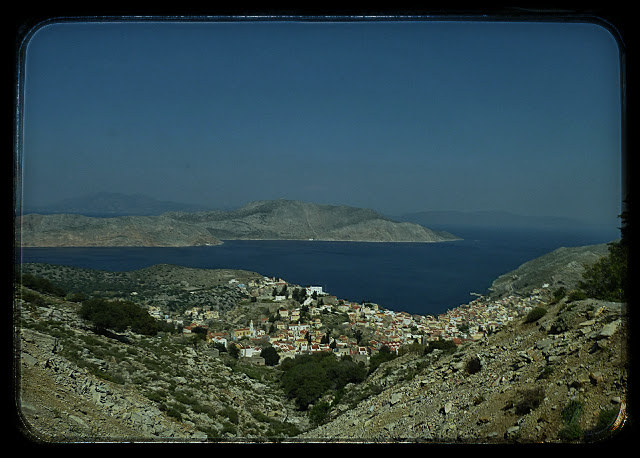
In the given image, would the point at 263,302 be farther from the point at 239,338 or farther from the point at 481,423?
the point at 481,423

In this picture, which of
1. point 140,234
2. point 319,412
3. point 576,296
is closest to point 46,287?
point 319,412

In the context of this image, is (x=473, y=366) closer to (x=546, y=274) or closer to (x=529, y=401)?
(x=529, y=401)

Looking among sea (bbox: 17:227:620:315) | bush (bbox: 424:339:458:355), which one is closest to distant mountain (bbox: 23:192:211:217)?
sea (bbox: 17:227:620:315)

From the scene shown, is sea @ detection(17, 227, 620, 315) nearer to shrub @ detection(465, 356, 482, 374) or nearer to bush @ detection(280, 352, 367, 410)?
shrub @ detection(465, 356, 482, 374)

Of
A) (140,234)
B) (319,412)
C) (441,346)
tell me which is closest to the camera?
(319,412)

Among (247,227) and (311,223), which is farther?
(247,227)

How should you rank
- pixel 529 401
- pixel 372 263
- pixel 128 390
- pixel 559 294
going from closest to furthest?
pixel 529 401
pixel 128 390
pixel 559 294
pixel 372 263
